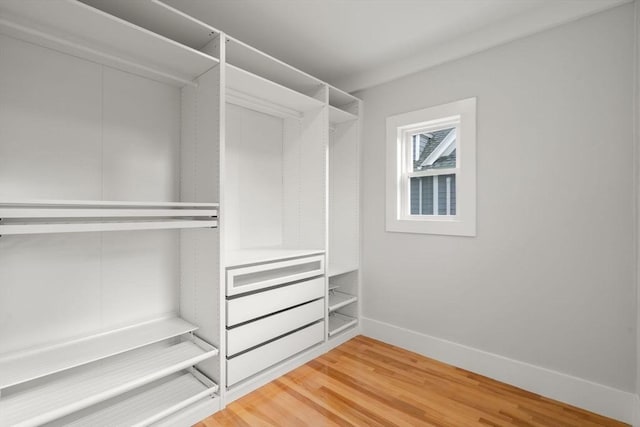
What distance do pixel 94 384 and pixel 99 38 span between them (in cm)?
178

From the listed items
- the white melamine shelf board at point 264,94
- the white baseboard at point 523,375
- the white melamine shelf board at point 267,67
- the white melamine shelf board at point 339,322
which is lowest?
the white baseboard at point 523,375

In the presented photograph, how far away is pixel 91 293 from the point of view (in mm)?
1850

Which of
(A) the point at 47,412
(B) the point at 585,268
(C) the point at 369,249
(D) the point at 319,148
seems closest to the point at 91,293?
(A) the point at 47,412

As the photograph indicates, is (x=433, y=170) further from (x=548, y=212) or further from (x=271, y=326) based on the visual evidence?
(x=271, y=326)

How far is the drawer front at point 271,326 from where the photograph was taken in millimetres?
2049

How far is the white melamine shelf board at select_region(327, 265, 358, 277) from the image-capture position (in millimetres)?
2853

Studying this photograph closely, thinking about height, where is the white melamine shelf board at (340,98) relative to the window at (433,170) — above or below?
above

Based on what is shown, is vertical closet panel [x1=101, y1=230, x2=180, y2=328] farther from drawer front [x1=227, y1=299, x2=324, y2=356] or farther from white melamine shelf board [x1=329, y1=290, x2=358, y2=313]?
white melamine shelf board [x1=329, y1=290, x2=358, y2=313]

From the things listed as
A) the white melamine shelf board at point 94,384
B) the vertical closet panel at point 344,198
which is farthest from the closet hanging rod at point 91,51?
the white melamine shelf board at point 94,384

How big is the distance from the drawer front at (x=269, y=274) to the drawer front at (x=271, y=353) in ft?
1.38

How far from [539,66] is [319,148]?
168cm

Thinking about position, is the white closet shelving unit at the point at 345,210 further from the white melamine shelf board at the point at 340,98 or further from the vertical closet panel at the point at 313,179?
the vertical closet panel at the point at 313,179

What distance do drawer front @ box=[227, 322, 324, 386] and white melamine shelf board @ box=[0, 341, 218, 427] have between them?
0.25 metres

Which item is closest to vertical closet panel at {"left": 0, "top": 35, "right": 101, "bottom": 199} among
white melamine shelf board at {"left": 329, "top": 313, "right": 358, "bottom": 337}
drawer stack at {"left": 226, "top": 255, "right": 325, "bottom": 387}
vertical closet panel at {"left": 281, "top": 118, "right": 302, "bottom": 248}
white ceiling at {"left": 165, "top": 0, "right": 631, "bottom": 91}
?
white ceiling at {"left": 165, "top": 0, "right": 631, "bottom": 91}
